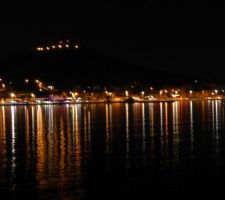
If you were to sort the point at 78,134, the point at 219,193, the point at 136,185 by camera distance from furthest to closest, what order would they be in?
the point at 78,134 < the point at 136,185 < the point at 219,193

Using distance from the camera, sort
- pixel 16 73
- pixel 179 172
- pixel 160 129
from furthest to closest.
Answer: pixel 16 73 < pixel 160 129 < pixel 179 172

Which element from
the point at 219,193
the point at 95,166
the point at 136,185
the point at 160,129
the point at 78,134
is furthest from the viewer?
the point at 160,129

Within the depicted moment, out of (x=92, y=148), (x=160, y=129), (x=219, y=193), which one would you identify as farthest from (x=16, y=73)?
(x=219, y=193)

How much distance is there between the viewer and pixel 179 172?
21.7m

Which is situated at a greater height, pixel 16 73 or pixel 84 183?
pixel 16 73

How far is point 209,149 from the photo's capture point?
1117 inches

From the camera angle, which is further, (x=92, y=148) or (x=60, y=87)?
(x=60, y=87)

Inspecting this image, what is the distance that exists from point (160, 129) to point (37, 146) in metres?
13.5

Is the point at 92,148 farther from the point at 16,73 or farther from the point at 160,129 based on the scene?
the point at 16,73

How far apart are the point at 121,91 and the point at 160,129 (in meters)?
132

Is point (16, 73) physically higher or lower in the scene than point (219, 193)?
higher

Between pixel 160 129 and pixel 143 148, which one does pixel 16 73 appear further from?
pixel 143 148

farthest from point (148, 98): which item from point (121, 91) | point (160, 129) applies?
point (160, 129)

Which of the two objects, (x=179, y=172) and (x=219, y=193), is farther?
(x=179, y=172)
